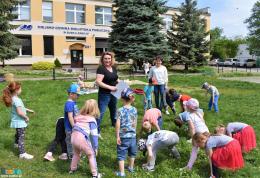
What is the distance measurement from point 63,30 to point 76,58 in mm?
3641

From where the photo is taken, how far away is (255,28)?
67.2 m

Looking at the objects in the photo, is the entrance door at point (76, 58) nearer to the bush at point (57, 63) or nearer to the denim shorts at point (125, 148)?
the bush at point (57, 63)

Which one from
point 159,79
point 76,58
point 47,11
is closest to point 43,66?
point 76,58

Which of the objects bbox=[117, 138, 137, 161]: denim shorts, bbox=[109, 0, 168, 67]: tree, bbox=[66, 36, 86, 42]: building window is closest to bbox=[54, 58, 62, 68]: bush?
bbox=[66, 36, 86, 42]: building window

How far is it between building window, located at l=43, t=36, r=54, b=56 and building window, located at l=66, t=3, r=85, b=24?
3278 millimetres

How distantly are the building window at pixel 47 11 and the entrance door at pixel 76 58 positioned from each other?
4.64 metres

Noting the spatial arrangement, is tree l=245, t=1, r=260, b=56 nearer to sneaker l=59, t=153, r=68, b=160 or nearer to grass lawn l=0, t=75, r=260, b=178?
grass lawn l=0, t=75, r=260, b=178

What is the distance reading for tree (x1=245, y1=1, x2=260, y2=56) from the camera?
6650 cm

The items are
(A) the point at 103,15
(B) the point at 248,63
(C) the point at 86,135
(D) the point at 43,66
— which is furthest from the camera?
(B) the point at 248,63

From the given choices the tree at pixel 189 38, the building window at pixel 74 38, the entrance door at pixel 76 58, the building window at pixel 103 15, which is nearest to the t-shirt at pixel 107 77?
the tree at pixel 189 38

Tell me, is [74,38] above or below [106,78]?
above

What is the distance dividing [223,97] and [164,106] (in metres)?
5.55

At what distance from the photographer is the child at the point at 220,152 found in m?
5.54

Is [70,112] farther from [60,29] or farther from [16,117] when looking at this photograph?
[60,29]
